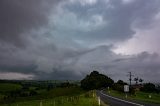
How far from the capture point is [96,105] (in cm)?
4566

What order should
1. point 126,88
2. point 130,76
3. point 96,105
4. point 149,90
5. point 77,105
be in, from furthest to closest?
point 149,90 → point 130,76 → point 126,88 → point 77,105 → point 96,105

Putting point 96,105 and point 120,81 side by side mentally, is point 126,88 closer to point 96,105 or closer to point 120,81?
point 96,105

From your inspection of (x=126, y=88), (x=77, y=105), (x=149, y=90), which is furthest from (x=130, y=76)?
(x=77, y=105)

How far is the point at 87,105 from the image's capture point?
1869 inches

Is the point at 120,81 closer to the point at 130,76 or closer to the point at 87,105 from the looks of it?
the point at 130,76

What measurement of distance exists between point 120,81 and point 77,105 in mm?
132395

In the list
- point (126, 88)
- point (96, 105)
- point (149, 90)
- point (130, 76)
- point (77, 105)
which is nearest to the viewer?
point (96, 105)

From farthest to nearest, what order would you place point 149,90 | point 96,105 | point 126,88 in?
point 149,90, point 126,88, point 96,105

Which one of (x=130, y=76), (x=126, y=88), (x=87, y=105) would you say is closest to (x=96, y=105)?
(x=87, y=105)

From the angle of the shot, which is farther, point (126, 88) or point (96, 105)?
point (126, 88)

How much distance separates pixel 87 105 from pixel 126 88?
34520 millimetres

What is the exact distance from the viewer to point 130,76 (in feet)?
480

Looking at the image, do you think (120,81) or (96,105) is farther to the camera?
(120,81)

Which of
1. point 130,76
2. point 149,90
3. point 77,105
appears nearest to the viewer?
point 77,105
